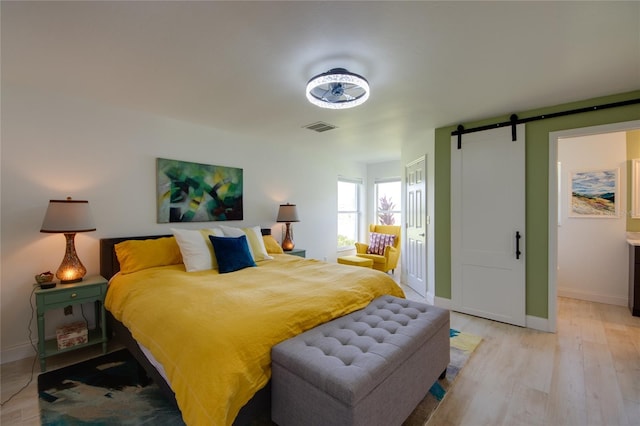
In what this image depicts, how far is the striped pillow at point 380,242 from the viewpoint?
206 inches

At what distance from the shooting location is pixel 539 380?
210 cm

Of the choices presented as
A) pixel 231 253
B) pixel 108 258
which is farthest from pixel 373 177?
pixel 108 258

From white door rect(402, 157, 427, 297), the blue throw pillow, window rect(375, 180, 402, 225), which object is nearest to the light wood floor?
white door rect(402, 157, 427, 297)

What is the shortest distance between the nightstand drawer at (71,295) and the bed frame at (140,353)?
0.81 feet

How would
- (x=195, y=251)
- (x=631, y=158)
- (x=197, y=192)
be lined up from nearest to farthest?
(x=195, y=251)
(x=197, y=192)
(x=631, y=158)

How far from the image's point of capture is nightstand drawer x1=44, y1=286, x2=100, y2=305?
7.41ft

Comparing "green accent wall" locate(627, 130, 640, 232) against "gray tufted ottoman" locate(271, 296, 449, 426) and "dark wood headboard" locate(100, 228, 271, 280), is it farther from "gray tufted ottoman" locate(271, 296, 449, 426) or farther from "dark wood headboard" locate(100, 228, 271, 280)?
"dark wood headboard" locate(100, 228, 271, 280)

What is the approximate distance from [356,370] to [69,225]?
2537 mm

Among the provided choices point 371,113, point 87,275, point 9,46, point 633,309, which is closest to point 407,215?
point 371,113

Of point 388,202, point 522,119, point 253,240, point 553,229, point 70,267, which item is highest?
point 522,119

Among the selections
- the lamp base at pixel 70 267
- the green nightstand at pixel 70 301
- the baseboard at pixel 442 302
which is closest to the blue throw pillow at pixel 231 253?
the green nightstand at pixel 70 301

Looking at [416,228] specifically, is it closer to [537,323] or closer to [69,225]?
[537,323]

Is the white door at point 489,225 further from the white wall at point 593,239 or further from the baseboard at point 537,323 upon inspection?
the white wall at point 593,239

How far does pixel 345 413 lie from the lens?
48.5 inches
